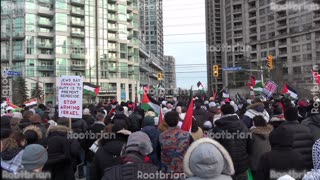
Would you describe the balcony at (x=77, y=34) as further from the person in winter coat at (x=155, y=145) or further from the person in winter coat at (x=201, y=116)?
the person in winter coat at (x=155, y=145)

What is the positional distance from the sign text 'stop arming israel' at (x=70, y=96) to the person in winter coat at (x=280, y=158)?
4.41m

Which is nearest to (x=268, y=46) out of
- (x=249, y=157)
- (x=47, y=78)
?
(x=47, y=78)

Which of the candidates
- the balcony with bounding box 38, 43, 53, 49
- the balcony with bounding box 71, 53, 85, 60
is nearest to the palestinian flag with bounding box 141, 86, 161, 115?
the balcony with bounding box 71, 53, 85, 60

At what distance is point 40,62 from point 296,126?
235 feet

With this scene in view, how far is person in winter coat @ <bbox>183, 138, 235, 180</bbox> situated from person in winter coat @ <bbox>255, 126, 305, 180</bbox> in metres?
1.02

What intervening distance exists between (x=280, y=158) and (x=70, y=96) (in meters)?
4.99

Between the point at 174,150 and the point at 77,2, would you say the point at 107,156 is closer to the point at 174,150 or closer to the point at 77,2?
the point at 174,150

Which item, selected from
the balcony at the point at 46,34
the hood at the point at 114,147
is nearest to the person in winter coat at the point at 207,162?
the hood at the point at 114,147

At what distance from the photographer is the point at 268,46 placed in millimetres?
93875

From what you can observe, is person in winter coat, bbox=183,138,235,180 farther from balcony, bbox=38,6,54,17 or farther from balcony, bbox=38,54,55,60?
balcony, bbox=38,6,54,17

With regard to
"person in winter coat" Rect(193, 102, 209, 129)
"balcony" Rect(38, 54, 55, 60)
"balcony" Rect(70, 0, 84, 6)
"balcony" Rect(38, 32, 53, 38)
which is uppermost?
"balcony" Rect(70, 0, 84, 6)

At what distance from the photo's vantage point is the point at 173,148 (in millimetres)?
5672

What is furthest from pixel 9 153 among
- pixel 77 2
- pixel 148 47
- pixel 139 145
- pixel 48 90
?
pixel 148 47

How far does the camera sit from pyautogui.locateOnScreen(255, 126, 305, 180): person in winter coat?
4285 millimetres
